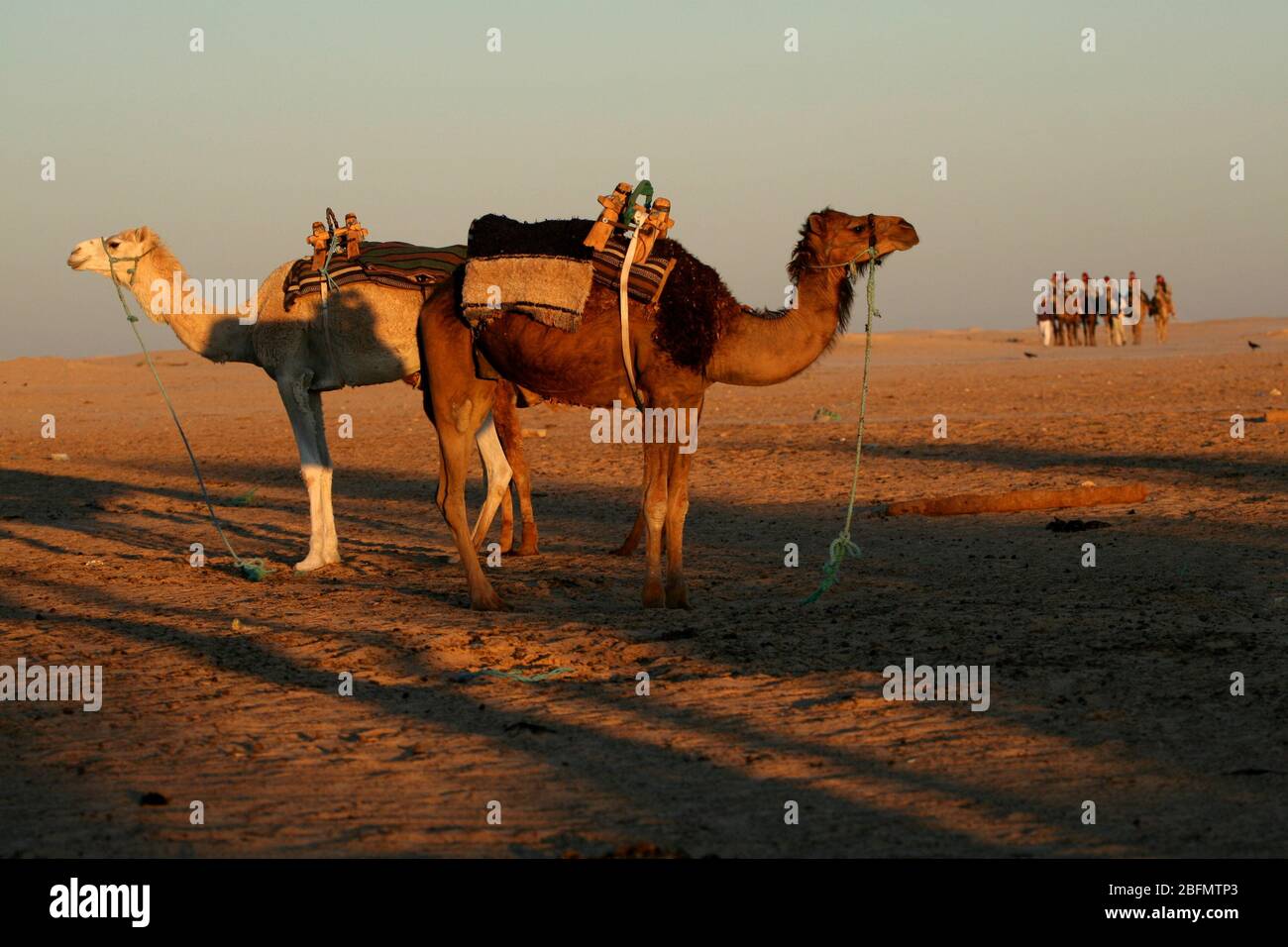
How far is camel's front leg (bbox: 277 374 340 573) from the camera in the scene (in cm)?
1181

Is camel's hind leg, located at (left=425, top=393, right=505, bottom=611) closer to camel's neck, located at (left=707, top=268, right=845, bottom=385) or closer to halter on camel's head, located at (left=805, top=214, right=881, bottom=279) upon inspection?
camel's neck, located at (left=707, top=268, right=845, bottom=385)

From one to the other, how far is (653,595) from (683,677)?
173cm

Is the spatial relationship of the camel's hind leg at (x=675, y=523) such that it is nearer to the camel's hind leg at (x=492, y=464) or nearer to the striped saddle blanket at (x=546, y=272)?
the striped saddle blanket at (x=546, y=272)

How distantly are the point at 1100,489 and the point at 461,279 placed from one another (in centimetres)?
623

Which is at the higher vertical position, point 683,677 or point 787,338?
point 787,338

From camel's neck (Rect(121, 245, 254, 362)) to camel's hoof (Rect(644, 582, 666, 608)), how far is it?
4311mm

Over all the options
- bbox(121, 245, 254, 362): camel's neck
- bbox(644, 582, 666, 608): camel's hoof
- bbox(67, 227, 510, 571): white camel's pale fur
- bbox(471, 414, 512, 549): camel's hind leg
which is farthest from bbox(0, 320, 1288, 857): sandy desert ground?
bbox(121, 245, 254, 362): camel's neck

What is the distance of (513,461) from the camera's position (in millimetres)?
12188

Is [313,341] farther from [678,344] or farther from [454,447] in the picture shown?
[678,344]

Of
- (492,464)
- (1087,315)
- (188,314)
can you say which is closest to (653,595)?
(492,464)

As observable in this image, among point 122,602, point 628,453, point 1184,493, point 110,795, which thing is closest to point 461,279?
point 122,602

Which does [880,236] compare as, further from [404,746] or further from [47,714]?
[47,714]

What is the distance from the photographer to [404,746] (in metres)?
6.86

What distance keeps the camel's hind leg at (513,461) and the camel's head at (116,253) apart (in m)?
3.02
